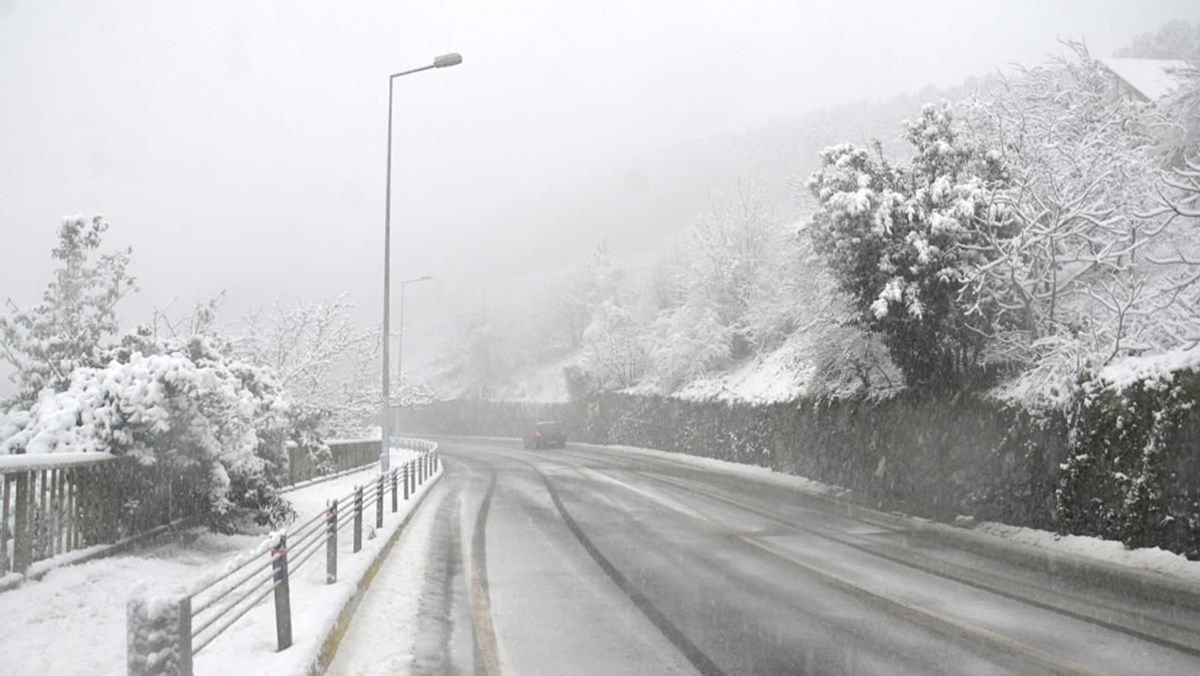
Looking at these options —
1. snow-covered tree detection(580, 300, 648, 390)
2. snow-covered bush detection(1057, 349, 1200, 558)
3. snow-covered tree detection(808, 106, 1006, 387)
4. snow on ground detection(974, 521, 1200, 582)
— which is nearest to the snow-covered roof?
snow-covered tree detection(808, 106, 1006, 387)

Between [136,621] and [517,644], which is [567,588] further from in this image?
A: [136,621]

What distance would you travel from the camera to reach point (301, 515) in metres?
16.4

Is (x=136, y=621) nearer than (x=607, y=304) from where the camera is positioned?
Yes

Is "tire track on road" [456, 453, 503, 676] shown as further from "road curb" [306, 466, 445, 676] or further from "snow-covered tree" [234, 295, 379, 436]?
"snow-covered tree" [234, 295, 379, 436]

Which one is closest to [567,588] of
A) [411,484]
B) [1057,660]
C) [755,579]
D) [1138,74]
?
[755,579]

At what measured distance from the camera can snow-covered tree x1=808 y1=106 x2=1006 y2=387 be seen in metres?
16.8

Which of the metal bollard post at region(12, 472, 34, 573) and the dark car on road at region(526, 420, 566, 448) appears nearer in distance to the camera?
the metal bollard post at region(12, 472, 34, 573)

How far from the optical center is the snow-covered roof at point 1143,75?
2961 cm

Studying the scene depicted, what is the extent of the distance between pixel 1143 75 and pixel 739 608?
3294 centimetres

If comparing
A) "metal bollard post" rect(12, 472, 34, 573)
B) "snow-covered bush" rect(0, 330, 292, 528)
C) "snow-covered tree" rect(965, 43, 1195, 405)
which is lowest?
"metal bollard post" rect(12, 472, 34, 573)

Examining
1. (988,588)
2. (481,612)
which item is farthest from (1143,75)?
(481,612)

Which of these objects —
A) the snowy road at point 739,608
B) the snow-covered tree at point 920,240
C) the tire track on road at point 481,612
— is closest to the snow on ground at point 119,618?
the snowy road at point 739,608

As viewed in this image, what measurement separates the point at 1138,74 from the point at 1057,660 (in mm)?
32951

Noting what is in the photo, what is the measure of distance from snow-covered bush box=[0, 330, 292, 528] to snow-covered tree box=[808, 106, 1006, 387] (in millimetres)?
11528
